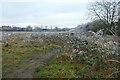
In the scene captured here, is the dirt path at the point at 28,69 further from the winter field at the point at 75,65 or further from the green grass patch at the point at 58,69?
the green grass patch at the point at 58,69

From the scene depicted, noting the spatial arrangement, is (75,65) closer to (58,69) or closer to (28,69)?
(58,69)

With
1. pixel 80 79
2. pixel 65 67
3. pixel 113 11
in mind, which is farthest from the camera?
pixel 113 11

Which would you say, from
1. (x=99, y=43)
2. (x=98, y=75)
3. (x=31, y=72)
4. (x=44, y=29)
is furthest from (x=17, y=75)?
(x=44, y=29)

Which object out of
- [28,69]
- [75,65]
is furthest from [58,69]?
[28,69]

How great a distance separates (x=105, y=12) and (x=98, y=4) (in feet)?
5.76

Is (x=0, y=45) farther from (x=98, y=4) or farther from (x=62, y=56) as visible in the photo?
(x=98, y=4)

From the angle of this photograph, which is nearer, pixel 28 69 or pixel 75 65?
pixel 28 69

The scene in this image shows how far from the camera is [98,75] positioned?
8672 millimetres

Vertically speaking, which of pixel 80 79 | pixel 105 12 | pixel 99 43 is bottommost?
pixel 80 79

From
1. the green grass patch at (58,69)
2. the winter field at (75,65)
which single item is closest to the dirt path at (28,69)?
the winter field at (75,65)

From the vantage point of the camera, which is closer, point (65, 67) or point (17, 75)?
point (17, 75)

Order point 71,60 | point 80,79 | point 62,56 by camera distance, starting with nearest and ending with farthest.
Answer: point 80,79 → point 71,60 → point 62,56

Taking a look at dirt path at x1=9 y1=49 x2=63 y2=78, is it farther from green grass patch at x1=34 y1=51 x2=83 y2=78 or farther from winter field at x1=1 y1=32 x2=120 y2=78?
green grass patch at x1=34 y1=51 x2=83 y2=78

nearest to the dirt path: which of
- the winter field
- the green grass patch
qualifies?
the winter field
